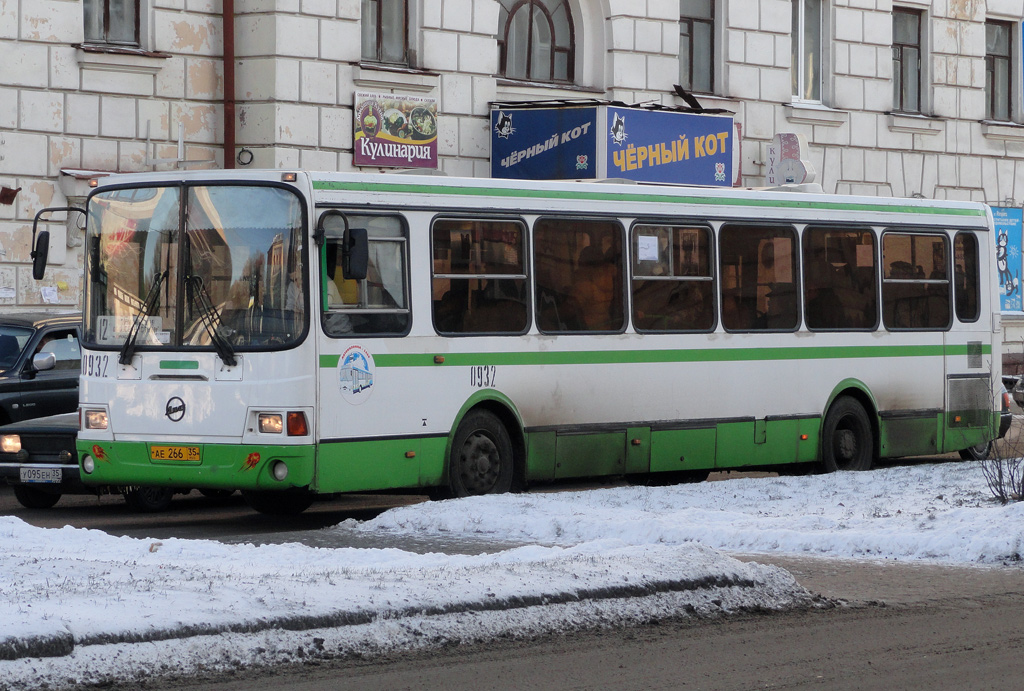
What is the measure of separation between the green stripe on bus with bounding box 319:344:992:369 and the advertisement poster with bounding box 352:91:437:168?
7.84 meters

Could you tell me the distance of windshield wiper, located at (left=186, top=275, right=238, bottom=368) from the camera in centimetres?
1261

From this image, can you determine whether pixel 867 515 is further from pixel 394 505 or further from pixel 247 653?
pixel 247 653

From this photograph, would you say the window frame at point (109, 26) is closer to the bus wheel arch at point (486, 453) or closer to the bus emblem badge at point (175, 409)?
the bus wheel arch at point (486, 453)

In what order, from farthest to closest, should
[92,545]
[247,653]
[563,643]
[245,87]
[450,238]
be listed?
[245,87]
[450,238]
[92,545]
[563,643]
[247,653]

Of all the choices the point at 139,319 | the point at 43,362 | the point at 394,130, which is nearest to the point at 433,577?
the point at 139,319

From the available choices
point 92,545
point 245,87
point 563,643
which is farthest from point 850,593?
point 245,87

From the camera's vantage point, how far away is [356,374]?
12.9 meters

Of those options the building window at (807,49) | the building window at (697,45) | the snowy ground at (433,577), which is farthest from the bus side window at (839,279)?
the building window at (807,49)

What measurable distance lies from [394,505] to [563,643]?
715cm

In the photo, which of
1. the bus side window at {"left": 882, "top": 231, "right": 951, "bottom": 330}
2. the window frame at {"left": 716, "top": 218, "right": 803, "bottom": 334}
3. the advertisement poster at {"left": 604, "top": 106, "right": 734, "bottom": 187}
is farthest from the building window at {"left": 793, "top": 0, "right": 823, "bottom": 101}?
the window frame at {"left": 716, "top": 218, "right": 803, "bottom": 334}

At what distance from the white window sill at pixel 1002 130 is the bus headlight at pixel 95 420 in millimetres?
21282

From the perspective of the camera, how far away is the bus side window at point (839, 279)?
16.8 metres

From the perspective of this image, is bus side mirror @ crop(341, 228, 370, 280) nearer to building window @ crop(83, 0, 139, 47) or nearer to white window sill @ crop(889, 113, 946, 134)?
building window @ crop(83, 0, 139, 47)

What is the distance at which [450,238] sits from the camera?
45.2 feet
